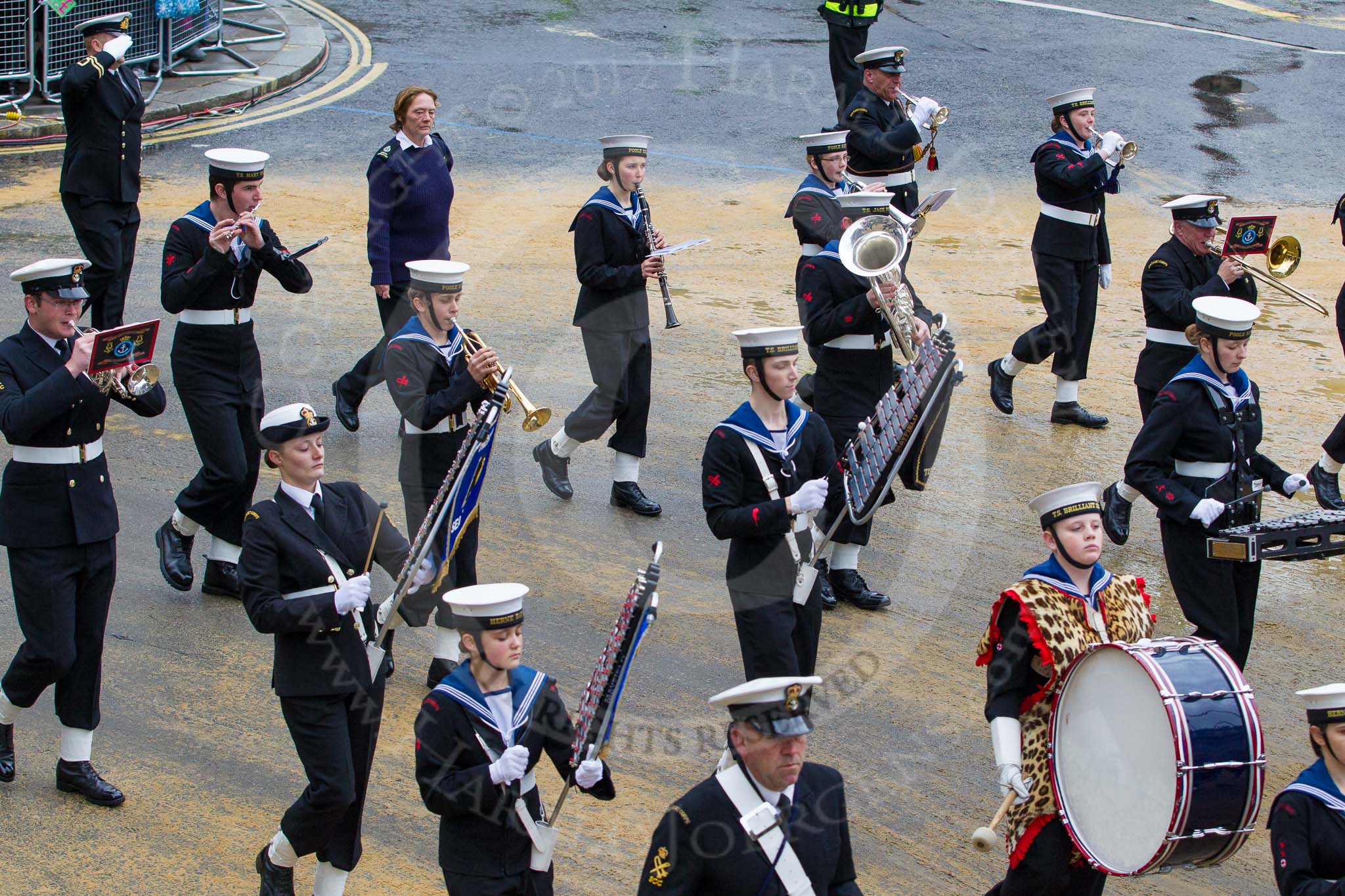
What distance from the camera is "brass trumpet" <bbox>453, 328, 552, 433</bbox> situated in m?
6.95

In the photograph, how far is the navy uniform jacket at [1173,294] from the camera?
341 inches

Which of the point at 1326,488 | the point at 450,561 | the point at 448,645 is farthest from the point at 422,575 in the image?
the point at 1326,488

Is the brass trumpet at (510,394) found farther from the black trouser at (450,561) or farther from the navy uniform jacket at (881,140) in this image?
the navy uniform jacket at (881,140)

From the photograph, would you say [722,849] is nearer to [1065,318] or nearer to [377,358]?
[377,358]

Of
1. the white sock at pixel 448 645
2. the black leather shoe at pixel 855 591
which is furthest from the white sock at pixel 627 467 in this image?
the white sock at pixel 448 645

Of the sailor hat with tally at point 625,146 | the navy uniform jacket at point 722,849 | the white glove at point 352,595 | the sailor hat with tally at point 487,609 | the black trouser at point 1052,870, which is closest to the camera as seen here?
the navy uniform jacket at point 722,849

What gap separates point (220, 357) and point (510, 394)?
1891 millimetres

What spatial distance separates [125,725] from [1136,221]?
11243 millimetres

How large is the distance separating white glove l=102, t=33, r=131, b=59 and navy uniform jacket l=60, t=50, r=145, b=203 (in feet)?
0.10

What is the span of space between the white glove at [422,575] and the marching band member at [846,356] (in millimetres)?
2601

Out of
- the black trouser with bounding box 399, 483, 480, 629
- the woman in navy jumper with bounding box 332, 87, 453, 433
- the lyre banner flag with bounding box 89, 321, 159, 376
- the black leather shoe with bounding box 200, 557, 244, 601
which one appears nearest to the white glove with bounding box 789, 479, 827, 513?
the black trouser with bounding box 399, 483, 480, 629

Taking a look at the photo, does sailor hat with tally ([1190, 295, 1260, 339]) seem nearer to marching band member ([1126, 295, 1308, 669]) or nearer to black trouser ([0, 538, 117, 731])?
marching band member ([1126, 295, 1308, 669])

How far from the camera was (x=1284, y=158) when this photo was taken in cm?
1688

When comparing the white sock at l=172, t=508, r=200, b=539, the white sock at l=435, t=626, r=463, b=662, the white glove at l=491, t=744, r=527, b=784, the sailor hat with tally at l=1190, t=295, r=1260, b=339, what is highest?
the sailor hat with tally at l=1190, t=295, r=1260, b=339
